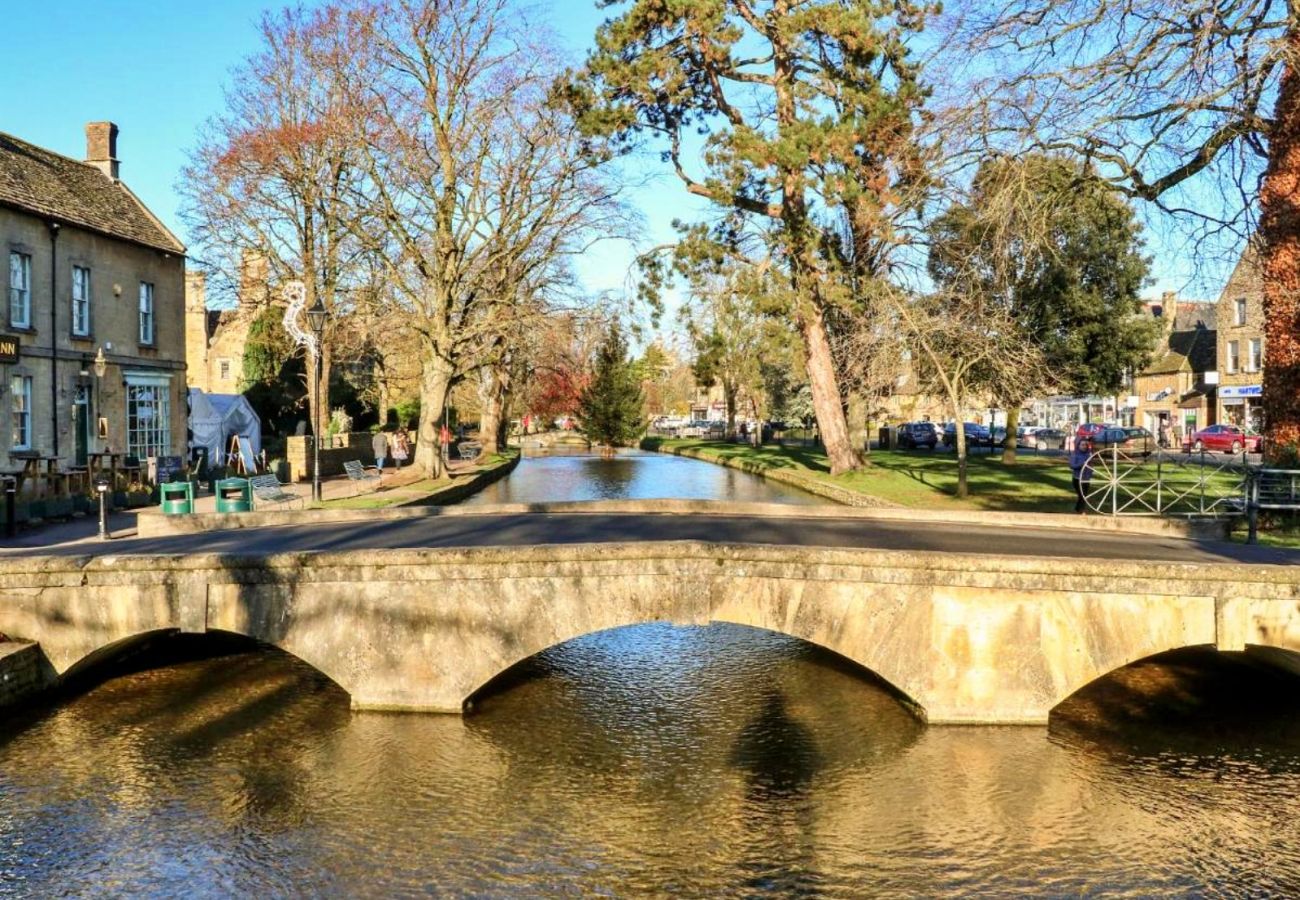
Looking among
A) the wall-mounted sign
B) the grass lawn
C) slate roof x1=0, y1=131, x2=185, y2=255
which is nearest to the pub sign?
slate roof x1=0, y1=131, x2=185, y2=255

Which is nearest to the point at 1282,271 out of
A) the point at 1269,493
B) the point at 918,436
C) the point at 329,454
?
the point at 1269,493

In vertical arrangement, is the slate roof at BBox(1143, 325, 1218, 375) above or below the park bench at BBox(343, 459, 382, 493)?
above

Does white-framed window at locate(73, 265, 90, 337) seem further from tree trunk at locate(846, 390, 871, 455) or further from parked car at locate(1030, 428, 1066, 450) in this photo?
parked car at locate(1030, 428, 1066, 450)

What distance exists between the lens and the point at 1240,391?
56656mm

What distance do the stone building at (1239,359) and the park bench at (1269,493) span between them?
42776mm

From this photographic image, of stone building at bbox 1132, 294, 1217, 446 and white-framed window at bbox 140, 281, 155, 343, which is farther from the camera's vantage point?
stone building at bbox 1132, 294, 1217, 446

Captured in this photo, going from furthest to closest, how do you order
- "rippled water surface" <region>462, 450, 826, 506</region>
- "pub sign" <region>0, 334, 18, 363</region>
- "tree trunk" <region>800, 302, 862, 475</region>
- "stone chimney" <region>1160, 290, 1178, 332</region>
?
1. "stone chimney" <region>1160, 290, 1178, 332</region>
2. "rippled water surface" <region>462, 450, 826, 506</region>
3. "tree trunk" <region>800, 302, 862, 475</region>
4. "pub sign" <region>0, 334, 18, 363</region>

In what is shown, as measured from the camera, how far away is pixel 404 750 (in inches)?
447

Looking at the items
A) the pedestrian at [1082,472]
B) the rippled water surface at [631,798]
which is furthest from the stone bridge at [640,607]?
the pedestrian at [1082,472]

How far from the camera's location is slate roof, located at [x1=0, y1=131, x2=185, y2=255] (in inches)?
967

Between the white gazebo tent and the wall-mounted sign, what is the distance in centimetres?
5245

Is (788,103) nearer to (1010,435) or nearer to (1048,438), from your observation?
(1010,435)

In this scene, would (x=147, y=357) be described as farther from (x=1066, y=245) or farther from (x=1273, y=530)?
(x=1066, y=245)

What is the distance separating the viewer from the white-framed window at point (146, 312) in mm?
29011
